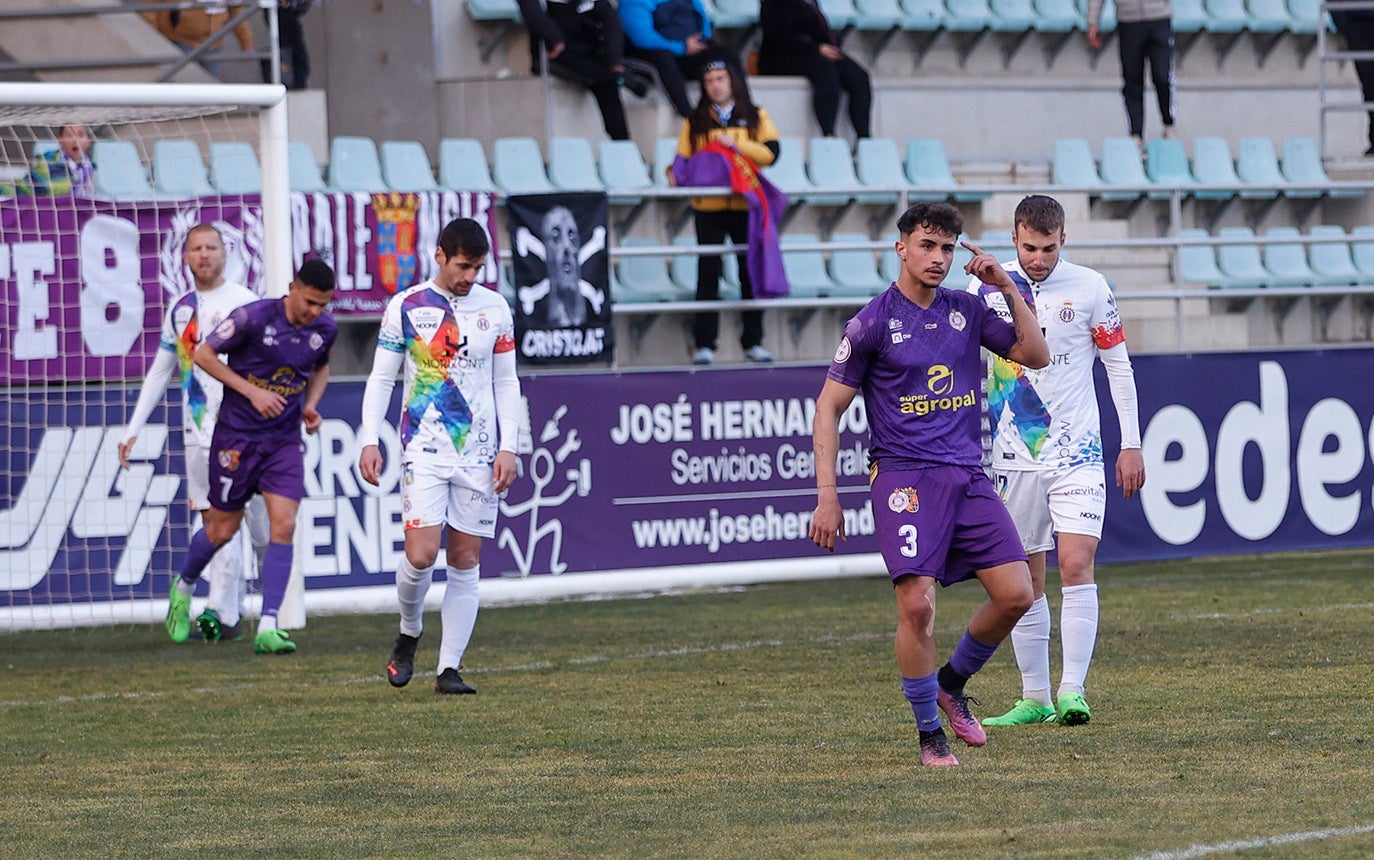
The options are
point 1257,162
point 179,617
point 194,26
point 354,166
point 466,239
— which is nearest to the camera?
point 466,239

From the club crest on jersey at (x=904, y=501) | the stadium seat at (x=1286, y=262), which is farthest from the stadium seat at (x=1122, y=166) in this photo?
the club crest on jersey at (x=904, y=501)

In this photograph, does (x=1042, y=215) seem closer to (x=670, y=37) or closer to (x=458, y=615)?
(x=458, y=615)

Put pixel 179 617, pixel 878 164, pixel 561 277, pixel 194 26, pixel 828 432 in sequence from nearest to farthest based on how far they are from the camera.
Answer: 1. pixel 828 432
2. pixel 179 617
3. pixel 561 277
4. pixel 194 26
5. pixel 878 164

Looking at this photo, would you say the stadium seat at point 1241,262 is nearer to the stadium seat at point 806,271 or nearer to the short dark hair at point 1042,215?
the stadium seat at point 806,271

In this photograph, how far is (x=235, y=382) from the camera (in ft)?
34.7

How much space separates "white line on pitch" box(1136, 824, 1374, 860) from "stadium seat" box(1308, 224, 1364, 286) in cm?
1395

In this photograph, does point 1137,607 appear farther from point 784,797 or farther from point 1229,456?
point 784,797

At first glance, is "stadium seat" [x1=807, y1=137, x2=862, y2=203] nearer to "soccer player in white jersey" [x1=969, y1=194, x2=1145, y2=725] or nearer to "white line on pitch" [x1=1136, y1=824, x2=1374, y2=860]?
"soccer player in white jersey" [x1=969, y1=194, x2=1145, y2=725]

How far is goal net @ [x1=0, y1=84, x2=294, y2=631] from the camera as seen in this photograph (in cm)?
1225

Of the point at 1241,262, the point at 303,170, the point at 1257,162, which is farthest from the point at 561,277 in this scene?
the point at 1257,162

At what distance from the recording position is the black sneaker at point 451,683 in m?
9.02

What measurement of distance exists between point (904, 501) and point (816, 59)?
1152cm

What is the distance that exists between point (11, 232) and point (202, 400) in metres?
2.13

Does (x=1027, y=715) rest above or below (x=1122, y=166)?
below
